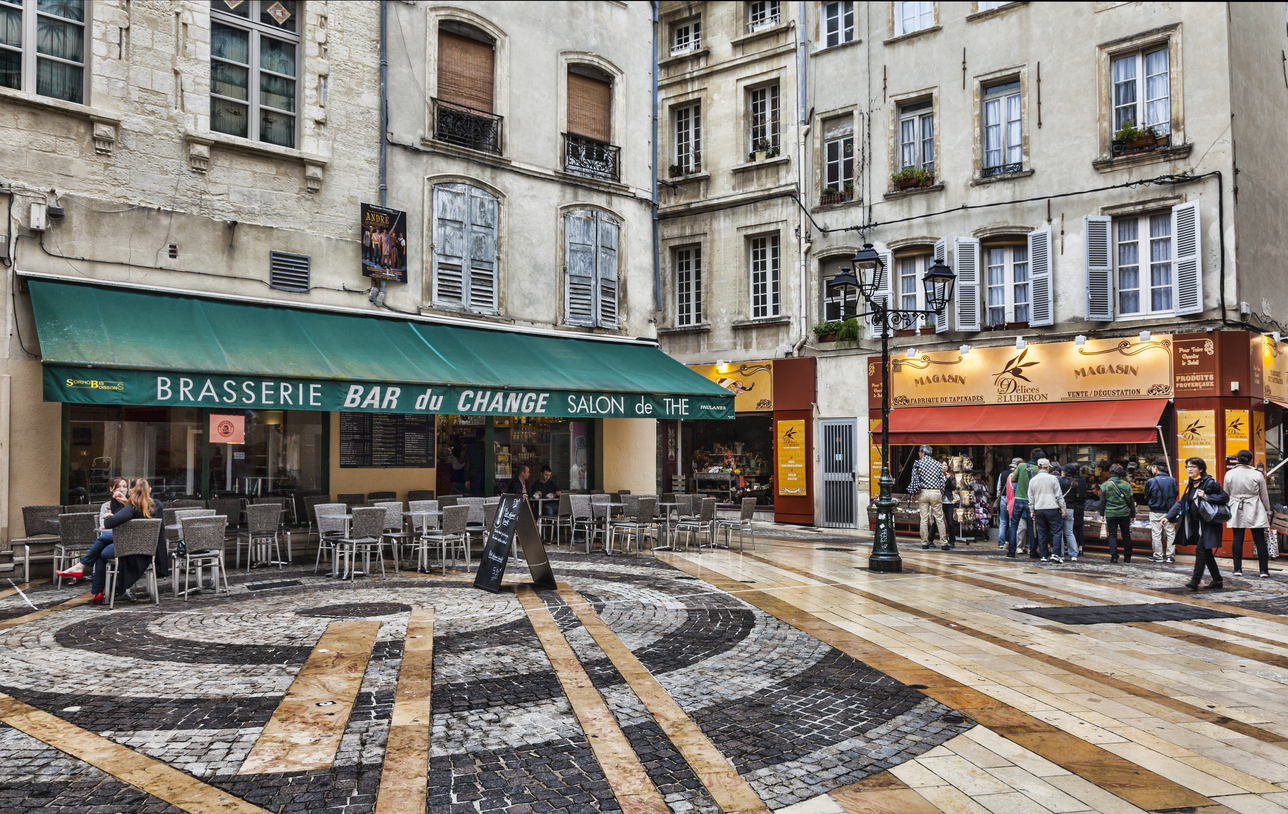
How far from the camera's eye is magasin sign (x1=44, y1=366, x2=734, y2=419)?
912cm

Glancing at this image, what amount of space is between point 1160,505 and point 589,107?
1147 centimetres

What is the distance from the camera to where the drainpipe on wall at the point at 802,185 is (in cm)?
1886

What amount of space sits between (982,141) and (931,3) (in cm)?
322

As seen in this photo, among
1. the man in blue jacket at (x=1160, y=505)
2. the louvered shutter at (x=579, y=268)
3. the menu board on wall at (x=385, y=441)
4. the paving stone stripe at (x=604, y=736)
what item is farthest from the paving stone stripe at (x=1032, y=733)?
the louvered shutter at (x=579, y=268)

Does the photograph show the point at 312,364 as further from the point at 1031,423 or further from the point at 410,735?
the point at 1031,423

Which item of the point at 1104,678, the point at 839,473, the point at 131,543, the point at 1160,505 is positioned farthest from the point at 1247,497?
the point at 131,543

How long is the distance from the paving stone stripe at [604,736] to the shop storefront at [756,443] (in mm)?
12543

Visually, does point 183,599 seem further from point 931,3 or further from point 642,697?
point 931,3

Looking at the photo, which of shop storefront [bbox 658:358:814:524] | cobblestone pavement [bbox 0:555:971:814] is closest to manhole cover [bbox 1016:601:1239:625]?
cobblestone pavement [bbox 0:555:971:814]

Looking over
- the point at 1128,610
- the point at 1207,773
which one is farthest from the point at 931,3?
the point at 1207,773

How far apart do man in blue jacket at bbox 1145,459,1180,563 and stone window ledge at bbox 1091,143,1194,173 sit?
5.31 m

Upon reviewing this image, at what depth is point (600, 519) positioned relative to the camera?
1402cm

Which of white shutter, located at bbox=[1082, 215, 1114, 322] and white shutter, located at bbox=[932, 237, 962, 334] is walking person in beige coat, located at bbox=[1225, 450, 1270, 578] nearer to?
white shutter, located at bbox=[1082, 215, 1114, 322]

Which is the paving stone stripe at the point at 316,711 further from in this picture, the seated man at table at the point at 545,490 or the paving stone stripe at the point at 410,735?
the seated man at table at the point at 545,490
